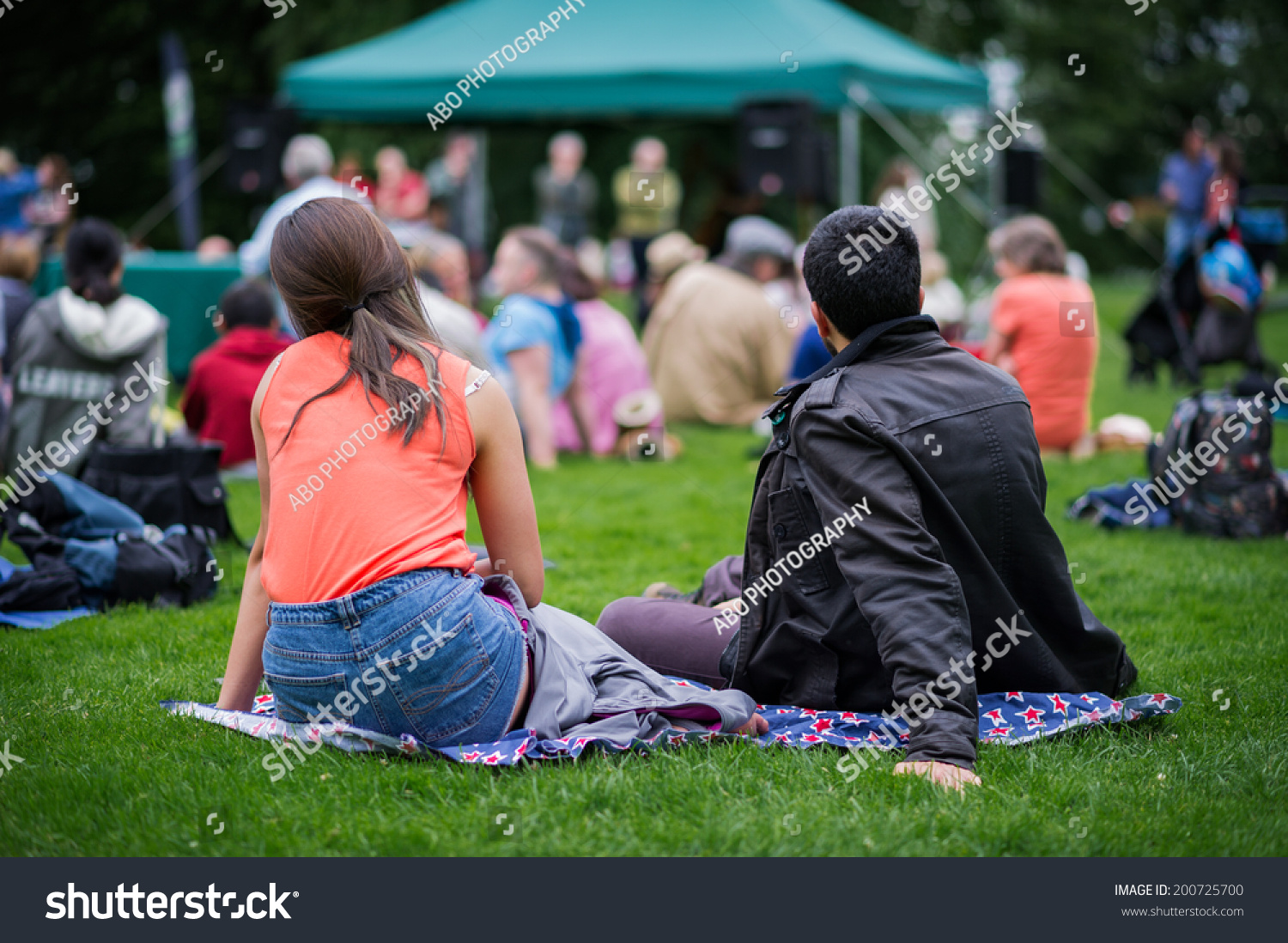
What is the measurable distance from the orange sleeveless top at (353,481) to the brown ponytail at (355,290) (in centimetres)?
2

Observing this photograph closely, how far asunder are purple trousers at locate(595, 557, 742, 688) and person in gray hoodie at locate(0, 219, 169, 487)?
309cm

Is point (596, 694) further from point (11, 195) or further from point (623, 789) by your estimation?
point (11, 195)

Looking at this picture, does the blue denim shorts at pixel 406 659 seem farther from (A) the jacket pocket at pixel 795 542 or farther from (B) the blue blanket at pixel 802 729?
(A) the jacket pocket at pixel 795 542

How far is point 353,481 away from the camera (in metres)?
2.62

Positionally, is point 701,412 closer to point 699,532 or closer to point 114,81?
point 699,532

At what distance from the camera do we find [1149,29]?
23.1m

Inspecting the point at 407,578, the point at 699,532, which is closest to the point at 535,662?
the point at 407,578

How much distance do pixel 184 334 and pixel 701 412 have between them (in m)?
3.97

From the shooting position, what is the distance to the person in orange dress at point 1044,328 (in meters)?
7.23

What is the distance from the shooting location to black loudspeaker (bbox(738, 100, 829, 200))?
33.4 feet

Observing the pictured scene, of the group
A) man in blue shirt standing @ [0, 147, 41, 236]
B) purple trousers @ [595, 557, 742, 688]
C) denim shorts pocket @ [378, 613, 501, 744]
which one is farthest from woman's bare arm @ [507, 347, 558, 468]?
man in blue shirt standing @ [0, 147, 41, 236]

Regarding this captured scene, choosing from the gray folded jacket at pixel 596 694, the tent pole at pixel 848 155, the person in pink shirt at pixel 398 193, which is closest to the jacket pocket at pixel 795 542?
the gray folded jacket at pixel 596 694

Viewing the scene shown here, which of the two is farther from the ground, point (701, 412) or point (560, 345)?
point (560, 345)

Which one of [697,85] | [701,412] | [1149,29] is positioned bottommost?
[701,412]
